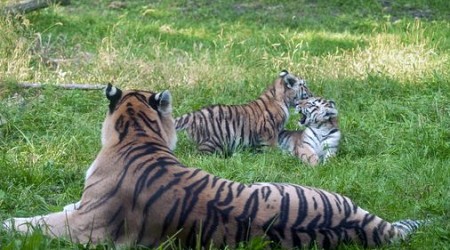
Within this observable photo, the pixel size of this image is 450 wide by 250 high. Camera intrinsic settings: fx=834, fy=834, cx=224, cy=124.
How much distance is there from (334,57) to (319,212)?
5976 millimetres

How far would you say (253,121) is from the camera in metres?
7.78

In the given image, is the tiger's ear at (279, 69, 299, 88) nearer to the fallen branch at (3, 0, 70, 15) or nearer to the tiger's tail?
the tiger's tail

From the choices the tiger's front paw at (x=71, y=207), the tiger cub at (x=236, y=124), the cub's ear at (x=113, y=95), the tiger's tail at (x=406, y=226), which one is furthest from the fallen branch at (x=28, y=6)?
the tiger's tail at (x=406, y=226)

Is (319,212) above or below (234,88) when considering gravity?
above

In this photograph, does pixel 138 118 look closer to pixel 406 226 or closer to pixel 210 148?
pixel 406 226

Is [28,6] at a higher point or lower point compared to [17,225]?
lower

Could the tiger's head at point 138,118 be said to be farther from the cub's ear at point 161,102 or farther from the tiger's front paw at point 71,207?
the tiger's front paw at point 71,207

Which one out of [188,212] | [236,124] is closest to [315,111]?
[236,124]

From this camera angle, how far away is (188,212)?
14.1 ft

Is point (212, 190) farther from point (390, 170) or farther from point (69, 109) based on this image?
point (69, 109)

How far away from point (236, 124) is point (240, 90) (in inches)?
56.7

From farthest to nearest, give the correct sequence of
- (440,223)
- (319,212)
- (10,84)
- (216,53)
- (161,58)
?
(216,53), (161,58), (10,84), (440,223), (319,212)

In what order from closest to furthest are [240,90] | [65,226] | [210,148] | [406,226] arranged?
[65,226] < [406,226] < [210,148] < [240,90]

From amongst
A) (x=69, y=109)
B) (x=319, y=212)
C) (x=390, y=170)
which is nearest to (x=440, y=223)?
(x=319, y=212)
